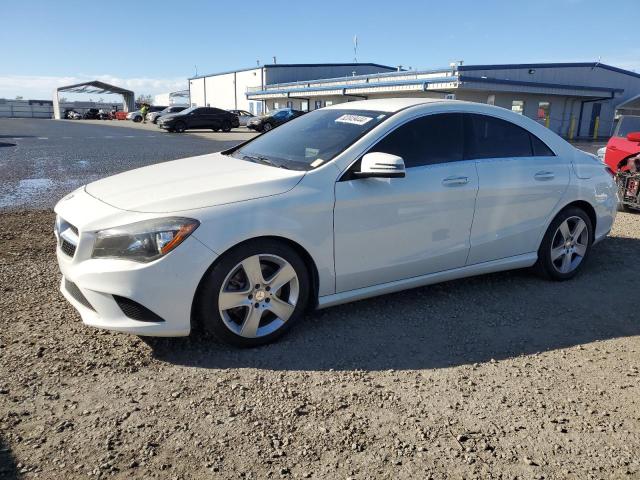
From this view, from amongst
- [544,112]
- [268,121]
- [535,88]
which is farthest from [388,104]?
[544,112]

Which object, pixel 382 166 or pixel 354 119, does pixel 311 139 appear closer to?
pixel 354 119

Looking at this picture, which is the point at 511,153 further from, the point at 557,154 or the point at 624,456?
the point at 624,456

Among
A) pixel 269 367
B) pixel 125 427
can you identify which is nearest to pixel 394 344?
pixel 269 367

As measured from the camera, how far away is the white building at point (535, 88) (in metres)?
31.7

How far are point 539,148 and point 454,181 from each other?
121 centimetres

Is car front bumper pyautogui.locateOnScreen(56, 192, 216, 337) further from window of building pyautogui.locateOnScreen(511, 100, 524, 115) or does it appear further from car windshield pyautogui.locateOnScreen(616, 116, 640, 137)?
window of building pyautogui.locateOnScreen(511, 100, 524, 115)

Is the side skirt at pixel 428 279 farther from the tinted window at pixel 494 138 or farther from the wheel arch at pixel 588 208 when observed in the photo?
the tinted window at pixel 494 138

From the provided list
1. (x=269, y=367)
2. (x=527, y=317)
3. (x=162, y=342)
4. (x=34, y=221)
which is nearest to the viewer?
(x=269, y=367)

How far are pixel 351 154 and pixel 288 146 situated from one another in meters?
0.69

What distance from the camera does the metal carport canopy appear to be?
2766 inches

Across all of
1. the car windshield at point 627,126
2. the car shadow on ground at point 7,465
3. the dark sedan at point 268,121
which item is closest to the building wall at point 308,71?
the dark sedan at point 268,121

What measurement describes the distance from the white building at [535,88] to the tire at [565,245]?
1055 inches

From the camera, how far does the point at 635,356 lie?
360cm

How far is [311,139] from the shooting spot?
4.16 metres
